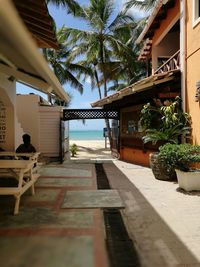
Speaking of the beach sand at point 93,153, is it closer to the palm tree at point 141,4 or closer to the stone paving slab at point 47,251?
the palm tree at point 141,4

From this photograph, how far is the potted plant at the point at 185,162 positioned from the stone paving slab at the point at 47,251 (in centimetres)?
355

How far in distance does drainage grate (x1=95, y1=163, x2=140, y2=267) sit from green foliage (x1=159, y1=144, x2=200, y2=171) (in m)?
2.34

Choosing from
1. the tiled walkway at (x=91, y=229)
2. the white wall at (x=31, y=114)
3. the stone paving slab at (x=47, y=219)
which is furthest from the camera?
the white wall at (x=31, y=114)

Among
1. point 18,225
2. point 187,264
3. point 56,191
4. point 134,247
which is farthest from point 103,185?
point 187,264

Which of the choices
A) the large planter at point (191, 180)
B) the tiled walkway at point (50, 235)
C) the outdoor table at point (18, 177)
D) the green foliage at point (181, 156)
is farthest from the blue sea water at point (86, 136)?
the tiled walkway at point (50, 235)

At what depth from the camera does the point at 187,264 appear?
11.4 feet

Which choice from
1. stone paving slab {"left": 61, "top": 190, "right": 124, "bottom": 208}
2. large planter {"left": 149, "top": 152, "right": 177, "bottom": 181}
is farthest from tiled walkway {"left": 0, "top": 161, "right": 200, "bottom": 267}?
large planter {"left": 149, "top": 152, "right": 177, "bottom": 181}

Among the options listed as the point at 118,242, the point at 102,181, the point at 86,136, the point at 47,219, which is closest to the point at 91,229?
the point at 118,242

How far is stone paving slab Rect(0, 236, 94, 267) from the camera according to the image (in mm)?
3494

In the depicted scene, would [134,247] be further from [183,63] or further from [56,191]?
[183,63]

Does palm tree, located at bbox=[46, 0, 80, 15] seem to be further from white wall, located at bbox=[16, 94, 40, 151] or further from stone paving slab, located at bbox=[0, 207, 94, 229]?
stone paving slab, located at bbox=[0, 207, 94, 229]

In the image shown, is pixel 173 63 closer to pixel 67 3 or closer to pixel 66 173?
pixel 66 173

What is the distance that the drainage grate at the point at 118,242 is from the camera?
11.7 ft

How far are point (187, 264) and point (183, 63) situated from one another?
7.29 m
